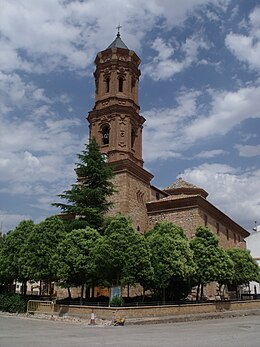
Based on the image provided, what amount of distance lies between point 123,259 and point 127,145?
11.7m

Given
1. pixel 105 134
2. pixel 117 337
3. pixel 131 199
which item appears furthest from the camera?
pixel 105 134

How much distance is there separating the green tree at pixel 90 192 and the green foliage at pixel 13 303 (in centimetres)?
518

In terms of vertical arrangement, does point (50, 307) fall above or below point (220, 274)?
below

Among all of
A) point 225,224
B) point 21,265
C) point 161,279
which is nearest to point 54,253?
point 21,265

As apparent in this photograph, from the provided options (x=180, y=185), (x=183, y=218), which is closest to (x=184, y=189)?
(x=180, y=185)

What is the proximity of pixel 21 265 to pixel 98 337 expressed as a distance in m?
11.0

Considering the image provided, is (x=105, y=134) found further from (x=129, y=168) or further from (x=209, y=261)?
(x=209, y=261)

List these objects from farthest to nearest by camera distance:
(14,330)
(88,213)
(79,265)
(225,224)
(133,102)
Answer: (225,224)
(133,102)
(88,213)
(79,265)
(14,330)

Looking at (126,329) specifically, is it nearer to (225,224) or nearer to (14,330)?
(14,330)

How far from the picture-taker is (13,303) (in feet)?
75.3

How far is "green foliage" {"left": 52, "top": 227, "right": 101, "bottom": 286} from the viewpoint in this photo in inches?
766

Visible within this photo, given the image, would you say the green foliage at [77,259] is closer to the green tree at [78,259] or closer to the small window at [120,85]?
the green tree at [78,259]

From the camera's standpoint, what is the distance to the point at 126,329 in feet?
50.0

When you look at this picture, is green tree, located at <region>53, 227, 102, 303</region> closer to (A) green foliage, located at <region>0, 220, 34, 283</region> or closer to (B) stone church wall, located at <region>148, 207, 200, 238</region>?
(A) green foliage, located at <region>0, 220, 34, 283</region>
